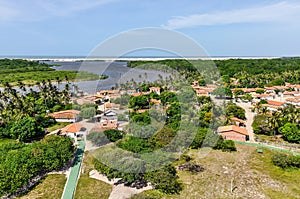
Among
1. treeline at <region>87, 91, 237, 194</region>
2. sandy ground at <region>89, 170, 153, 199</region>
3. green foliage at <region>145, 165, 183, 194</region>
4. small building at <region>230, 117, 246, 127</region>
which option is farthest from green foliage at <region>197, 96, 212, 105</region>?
sandy ground at <region>89, 170, 153, 199</region>

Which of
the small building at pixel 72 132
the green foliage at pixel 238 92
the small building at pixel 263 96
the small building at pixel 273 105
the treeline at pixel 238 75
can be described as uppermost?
the treeline at pixel 238 75

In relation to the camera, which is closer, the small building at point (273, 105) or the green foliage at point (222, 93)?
the small building at point (273, 105)

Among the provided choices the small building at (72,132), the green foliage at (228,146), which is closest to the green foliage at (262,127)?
the green foliage at (228,146)

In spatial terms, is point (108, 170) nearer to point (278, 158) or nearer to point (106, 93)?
point (278, 158)

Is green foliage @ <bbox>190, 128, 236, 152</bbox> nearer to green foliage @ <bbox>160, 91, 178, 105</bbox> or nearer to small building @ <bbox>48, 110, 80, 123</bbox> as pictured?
green foliage @ <bbox>160, 91, 178, 105</bbox>

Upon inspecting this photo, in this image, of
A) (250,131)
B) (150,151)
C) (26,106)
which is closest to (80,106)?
(26,106)

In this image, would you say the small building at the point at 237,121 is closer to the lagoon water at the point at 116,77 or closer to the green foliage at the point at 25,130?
the green foliage at the point at 25,130

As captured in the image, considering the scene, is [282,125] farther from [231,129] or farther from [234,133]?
[231,129]
